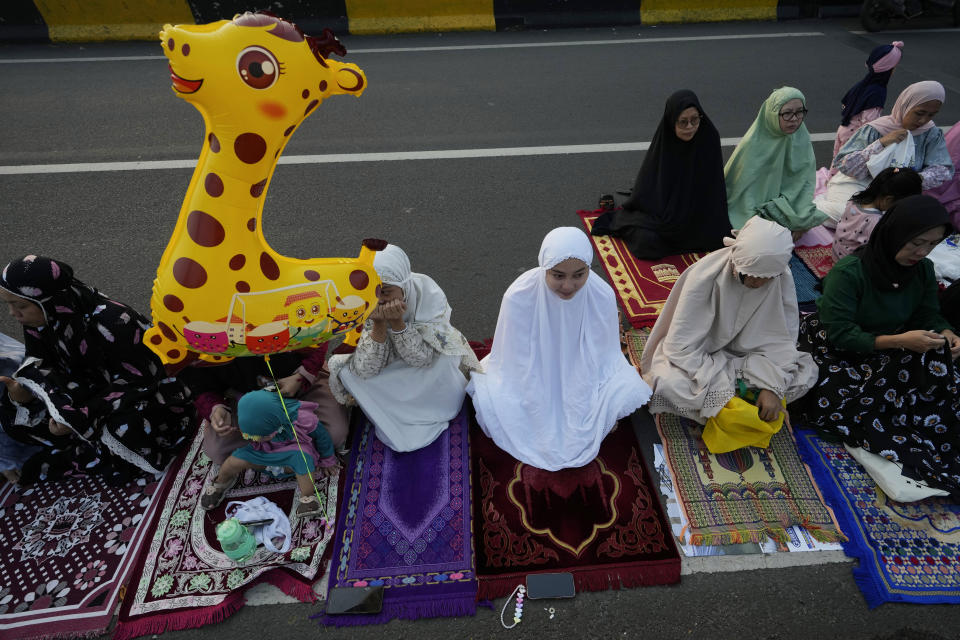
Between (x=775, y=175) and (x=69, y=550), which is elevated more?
(x=775, y=175)

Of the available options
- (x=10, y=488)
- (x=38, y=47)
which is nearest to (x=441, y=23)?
(x=38, y=47)

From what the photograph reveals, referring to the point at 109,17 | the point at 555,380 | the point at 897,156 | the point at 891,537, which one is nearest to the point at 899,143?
the point at 897,156

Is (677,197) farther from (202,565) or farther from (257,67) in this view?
(202,565)

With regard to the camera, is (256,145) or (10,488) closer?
(256,145)

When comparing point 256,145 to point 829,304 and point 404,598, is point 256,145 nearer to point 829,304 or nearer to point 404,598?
point 404,598

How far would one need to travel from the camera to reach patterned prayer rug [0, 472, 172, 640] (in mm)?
2387

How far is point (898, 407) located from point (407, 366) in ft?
8.94

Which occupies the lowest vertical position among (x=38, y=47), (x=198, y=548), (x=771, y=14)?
(x=198, y=548)

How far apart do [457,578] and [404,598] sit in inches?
10.2

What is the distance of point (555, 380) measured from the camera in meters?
2.99

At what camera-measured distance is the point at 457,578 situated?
2.48 m

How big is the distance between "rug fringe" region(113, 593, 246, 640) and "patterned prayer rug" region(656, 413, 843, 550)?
2.24 meters

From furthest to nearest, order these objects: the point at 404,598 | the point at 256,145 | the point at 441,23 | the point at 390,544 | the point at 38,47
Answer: the point at 441,23, the point at 38,47, the point at 390,544, the point at 404,598, the point at 256,145

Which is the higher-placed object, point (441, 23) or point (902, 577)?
point (441, 23)
